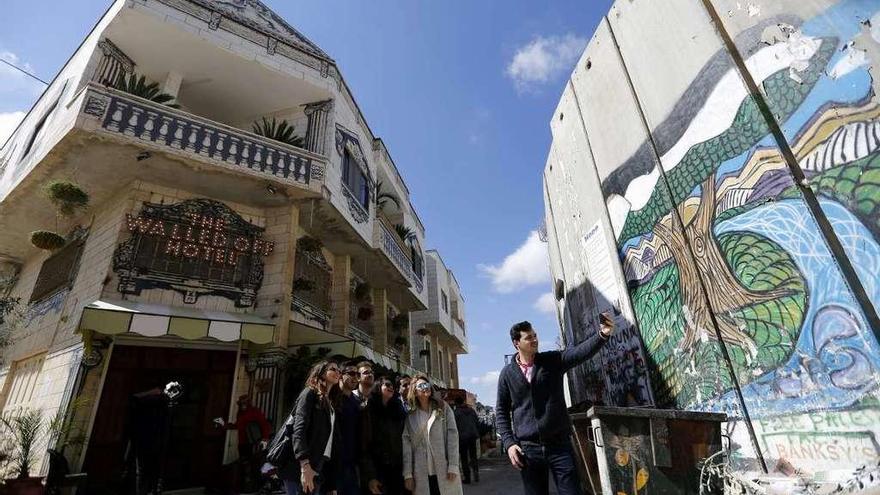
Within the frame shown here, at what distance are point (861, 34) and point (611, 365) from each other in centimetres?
619

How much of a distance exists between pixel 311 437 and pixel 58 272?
11.7m

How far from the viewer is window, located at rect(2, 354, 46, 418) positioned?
9224mm

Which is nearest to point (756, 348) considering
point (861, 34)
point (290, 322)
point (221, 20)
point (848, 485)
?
point (848, 485)

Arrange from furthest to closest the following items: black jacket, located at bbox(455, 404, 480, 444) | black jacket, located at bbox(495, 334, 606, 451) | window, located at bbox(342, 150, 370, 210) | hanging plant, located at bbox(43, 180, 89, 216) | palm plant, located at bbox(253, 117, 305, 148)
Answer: window, located at bbox(342, 150, 370, 210), palm plant, located at bbox(253, 117, 305, 148), hanging plant, located at bbox(43, 180, 89, 216), black jacket, located at bbox(455, 404, 480, 444), black jacket, located at bbox(495, 334, 606, 451)

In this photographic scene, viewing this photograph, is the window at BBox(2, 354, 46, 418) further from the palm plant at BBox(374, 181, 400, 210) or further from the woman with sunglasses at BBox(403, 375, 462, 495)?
the palm plant at BBox(374, 181, 400, 210)

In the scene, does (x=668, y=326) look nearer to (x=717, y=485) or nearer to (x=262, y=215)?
(x=717, y=485)

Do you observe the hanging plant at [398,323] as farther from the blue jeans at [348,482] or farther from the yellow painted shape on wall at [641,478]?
the yellow painted shape on wall at [641,478]

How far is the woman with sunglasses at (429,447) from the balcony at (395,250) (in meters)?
9.61

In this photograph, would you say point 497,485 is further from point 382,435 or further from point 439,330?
point 439,330

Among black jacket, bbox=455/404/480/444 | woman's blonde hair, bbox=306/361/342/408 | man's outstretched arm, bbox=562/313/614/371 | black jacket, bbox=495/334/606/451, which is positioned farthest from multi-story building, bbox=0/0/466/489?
man's outstretched arm, bbox=562/313/614/371

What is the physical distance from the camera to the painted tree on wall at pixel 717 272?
4.21 m

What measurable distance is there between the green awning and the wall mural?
8070mm

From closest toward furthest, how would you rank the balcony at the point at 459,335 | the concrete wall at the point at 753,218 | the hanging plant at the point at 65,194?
the concrete wall at the point at 753,218
the hanging plant at the point at 65,194
the balcony at the point at 459,335

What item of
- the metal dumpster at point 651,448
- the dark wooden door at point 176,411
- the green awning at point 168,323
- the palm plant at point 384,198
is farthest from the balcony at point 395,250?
the metal dumpster at point 651,448
